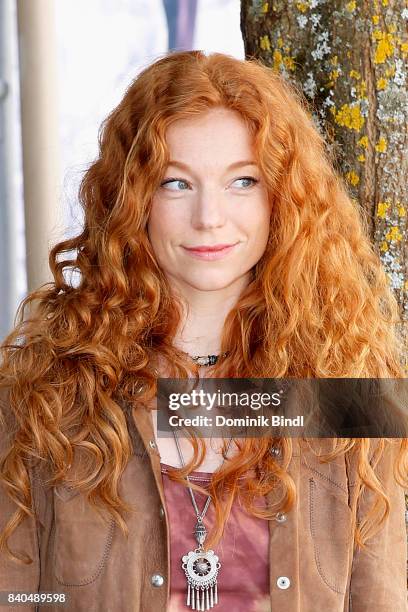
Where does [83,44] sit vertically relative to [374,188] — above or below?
above

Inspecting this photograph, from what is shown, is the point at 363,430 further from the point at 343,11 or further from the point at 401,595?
the point at 343,11

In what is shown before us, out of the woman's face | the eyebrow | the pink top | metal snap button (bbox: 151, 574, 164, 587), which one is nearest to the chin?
the woman's face

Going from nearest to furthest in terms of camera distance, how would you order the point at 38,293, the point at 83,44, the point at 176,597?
the point at 176,597, the point at 38,293, the point at 83,44

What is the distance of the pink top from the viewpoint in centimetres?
102

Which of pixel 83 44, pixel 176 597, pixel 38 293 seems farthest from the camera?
pixel 83 44

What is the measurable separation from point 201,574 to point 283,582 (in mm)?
98

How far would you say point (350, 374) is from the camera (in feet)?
3.66

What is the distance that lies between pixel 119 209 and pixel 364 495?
0.48 meters

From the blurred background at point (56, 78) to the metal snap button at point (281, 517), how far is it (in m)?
0.75

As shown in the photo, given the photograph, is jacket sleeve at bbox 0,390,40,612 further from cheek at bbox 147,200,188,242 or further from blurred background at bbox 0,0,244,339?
blurred background at bbox 0,0,244,339

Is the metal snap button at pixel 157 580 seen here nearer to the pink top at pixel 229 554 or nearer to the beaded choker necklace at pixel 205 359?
the pink top at pixel 229 554

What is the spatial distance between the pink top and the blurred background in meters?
0.69

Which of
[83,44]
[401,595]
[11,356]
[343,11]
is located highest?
[83,44]

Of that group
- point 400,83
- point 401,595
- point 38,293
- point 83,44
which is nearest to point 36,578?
point 38,293
